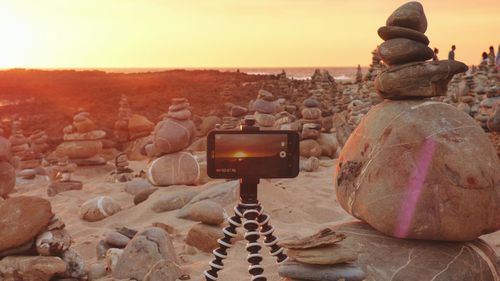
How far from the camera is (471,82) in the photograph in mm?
27875

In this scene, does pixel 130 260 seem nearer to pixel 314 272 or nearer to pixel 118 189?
pixel 314 272

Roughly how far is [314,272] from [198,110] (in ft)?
99.7

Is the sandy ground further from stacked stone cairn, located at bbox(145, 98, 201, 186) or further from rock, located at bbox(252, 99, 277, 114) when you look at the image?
rock, located at bbox(252, 99, 277, 114)

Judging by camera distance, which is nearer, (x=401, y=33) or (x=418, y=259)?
(x=418, y=259)

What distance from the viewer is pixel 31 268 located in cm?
532

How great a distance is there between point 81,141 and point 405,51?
36.2 feet

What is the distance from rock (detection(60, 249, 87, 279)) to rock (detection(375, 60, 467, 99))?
363 centimetres

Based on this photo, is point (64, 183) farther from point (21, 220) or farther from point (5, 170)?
point (21, 220)

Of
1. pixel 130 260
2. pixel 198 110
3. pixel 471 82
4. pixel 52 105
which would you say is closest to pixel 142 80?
pixel 52 105

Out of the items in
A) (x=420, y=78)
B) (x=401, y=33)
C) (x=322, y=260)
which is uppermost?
(x=401, y=33)

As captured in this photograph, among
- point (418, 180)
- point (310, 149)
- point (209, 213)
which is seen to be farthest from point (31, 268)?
point (310, 149)

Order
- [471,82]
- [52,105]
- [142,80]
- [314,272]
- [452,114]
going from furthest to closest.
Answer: [142,80] → [52,105] → [471,82] → [452,114] → [314,272]

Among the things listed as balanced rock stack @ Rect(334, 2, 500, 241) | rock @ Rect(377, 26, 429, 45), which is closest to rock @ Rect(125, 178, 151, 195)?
balanced rock stack @ Rect(334, 2, 500, 241)

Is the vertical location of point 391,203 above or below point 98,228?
above
